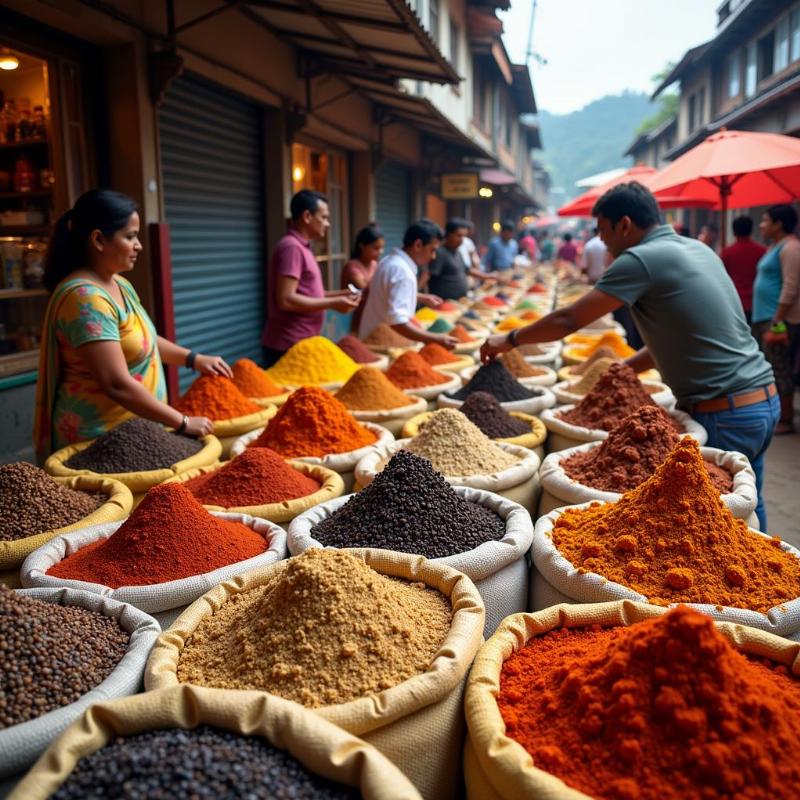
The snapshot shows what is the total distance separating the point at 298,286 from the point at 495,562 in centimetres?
238

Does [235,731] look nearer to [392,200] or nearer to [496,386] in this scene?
[496,386]

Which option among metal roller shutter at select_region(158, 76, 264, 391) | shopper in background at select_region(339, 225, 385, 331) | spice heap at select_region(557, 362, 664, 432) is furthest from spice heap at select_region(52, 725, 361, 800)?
shopper in background at select_region(339, 225, 385, 331)

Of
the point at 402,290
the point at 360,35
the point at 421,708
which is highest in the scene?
the point at 360,35

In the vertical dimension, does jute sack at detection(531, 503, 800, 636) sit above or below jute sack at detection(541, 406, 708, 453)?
below

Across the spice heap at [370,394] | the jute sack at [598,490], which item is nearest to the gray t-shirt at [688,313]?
the jute sack at [598,490]

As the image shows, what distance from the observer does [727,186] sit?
5.37 m

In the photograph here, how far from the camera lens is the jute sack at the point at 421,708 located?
1060 millimetres

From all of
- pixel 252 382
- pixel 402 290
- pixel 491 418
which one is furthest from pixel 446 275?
pixel 491 418

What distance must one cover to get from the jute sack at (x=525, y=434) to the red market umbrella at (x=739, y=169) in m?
2.46

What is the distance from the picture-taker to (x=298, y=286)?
3.64m

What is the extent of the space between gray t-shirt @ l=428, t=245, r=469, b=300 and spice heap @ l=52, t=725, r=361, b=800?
622 cm

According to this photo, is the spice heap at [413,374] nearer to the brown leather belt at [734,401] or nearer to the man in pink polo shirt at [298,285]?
the man in pink polo shirt at [298,285]

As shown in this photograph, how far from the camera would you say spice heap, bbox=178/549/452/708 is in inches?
44.3

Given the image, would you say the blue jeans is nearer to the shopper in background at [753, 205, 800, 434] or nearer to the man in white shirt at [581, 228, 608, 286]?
the shopper in background at [753, 205, 800, 434]
